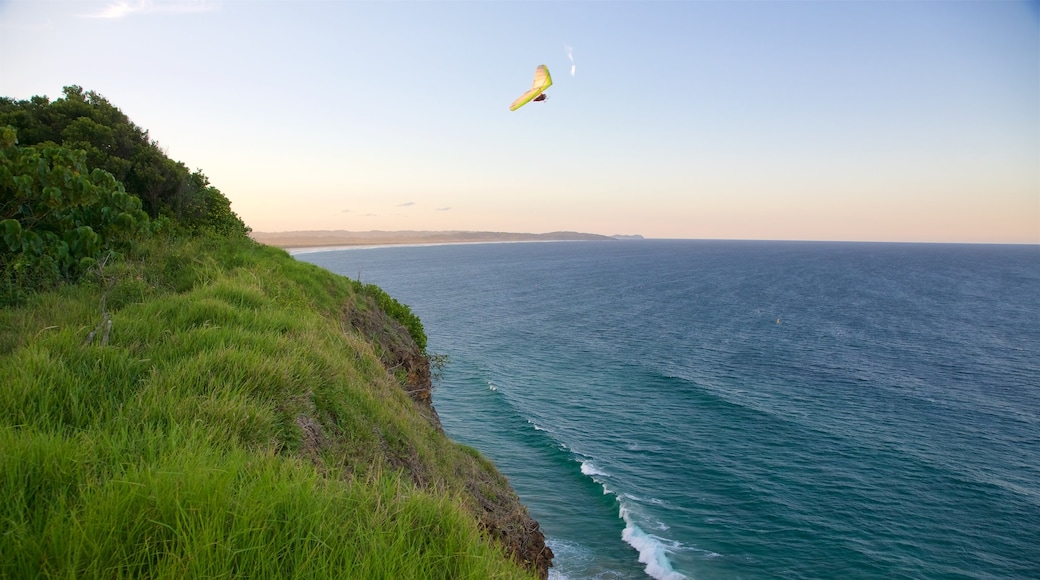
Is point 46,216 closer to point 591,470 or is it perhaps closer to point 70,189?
point 70,189

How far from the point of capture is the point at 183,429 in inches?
186

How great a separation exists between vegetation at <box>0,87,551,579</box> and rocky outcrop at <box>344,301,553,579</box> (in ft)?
0.75

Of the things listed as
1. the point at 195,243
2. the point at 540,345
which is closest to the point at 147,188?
the point at 195,243

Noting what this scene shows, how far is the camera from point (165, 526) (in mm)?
3352

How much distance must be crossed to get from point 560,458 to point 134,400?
26.7 meters

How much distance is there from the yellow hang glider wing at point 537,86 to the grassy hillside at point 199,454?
12.7m

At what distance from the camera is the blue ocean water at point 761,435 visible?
22.3 meters

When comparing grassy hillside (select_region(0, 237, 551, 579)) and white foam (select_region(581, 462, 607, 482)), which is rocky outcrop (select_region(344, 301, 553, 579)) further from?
white foam (select_region(581, 462, 607, 482))

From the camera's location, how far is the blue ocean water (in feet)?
73.1

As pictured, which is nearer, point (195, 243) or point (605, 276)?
point (195, 243)

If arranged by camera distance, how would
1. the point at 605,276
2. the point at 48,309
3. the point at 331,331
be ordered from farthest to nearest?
the point at 605,276
the point at 331,331
the point at 48,309

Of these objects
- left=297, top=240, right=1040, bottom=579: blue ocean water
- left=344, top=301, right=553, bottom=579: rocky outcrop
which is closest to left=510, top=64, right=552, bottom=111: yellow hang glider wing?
left=344, top=301, right=553, bottom=579: rocky outcrop

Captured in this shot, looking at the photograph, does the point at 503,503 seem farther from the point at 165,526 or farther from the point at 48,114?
the point at 48,114

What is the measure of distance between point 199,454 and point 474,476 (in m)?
10.4
